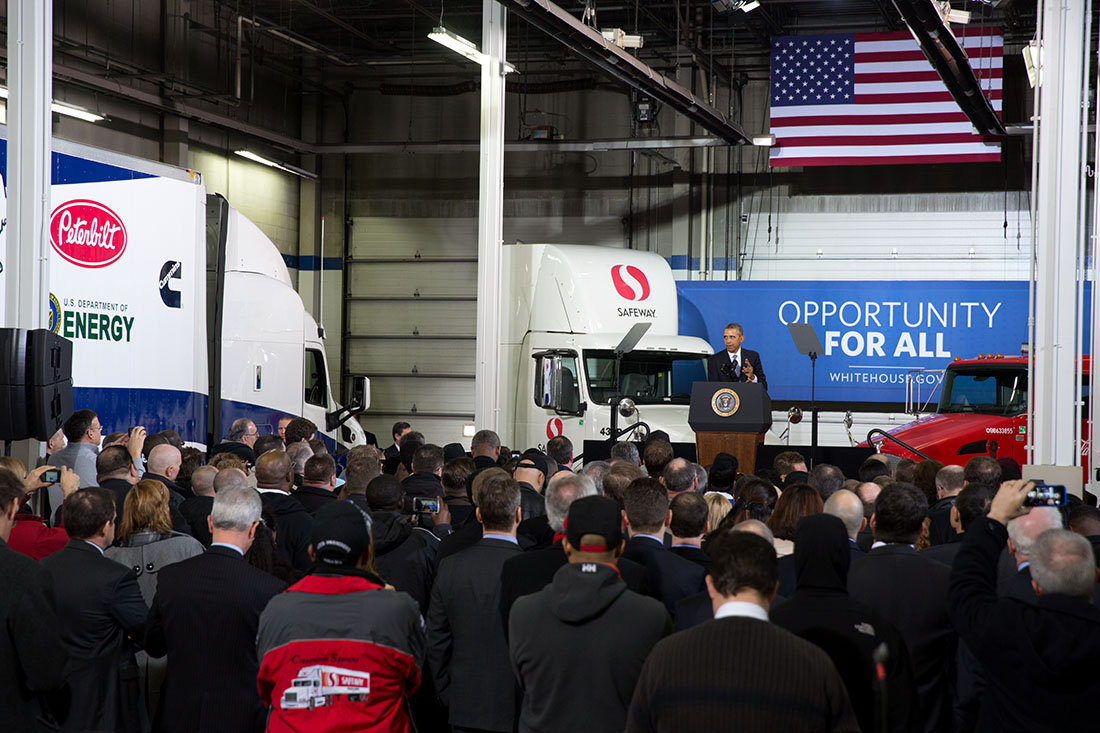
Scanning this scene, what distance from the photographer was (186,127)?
2052cm

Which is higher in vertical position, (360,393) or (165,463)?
(360,393)

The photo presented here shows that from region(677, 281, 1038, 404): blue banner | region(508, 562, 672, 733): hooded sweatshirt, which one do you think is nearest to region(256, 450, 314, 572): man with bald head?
region(508, 562, 672, 733): hooded sweatshirt

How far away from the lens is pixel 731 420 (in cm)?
1202

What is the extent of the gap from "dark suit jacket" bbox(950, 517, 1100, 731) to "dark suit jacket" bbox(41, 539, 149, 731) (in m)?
3.28

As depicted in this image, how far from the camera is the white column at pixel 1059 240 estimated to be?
9305mm

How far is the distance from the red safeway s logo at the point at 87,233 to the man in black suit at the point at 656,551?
23.3 ft

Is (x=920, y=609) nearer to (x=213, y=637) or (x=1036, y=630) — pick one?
(x=1036, y=630)

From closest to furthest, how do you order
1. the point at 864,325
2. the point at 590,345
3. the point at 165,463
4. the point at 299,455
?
the point at 165,463 → the point at 299,455 → the point at 590,345 → the point at 864,325

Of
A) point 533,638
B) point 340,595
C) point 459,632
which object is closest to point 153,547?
point 459,632

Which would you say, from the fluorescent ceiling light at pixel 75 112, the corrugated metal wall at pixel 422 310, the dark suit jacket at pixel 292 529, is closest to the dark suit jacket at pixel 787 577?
the dark suit jacket at pixel 292 529

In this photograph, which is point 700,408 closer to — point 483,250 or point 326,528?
point 483,250

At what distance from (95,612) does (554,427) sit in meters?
10.8

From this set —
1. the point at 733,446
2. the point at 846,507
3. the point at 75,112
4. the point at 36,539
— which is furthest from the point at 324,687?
the point at 75,112

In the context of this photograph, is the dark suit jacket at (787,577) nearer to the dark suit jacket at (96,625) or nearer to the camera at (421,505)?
the camera at (421,505)
